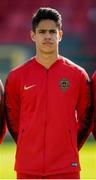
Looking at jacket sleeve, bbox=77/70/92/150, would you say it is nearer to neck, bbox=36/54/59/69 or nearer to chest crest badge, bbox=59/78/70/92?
chest crest badge, bbox=59/78/70/92

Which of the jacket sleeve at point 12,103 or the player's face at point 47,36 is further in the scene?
the jacket sleeve at point 12,103

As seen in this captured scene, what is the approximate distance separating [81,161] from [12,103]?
5.26m

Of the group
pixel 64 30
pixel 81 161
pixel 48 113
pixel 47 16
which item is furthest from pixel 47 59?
pixel 64 30

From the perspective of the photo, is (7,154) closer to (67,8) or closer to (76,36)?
(76,36)

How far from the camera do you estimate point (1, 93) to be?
17.3 ft

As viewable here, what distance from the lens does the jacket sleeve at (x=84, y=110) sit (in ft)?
16.9

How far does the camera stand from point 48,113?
4918 millimetres

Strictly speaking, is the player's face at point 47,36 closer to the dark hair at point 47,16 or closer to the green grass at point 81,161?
the dark hair at point 47,16

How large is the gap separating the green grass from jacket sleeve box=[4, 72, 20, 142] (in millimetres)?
3341

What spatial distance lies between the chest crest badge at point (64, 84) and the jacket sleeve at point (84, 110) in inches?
5.1

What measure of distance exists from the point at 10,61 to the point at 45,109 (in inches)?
456

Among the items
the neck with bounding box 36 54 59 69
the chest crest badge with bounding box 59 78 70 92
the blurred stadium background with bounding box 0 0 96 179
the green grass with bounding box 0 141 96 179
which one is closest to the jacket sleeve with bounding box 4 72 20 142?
the neck with bounding box 36 54 59 69

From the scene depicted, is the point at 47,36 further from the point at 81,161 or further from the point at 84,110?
the point at 81,161

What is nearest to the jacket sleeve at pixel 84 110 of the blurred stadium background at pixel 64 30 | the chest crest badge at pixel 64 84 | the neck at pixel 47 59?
the chest crest badge at pixel 64 84
